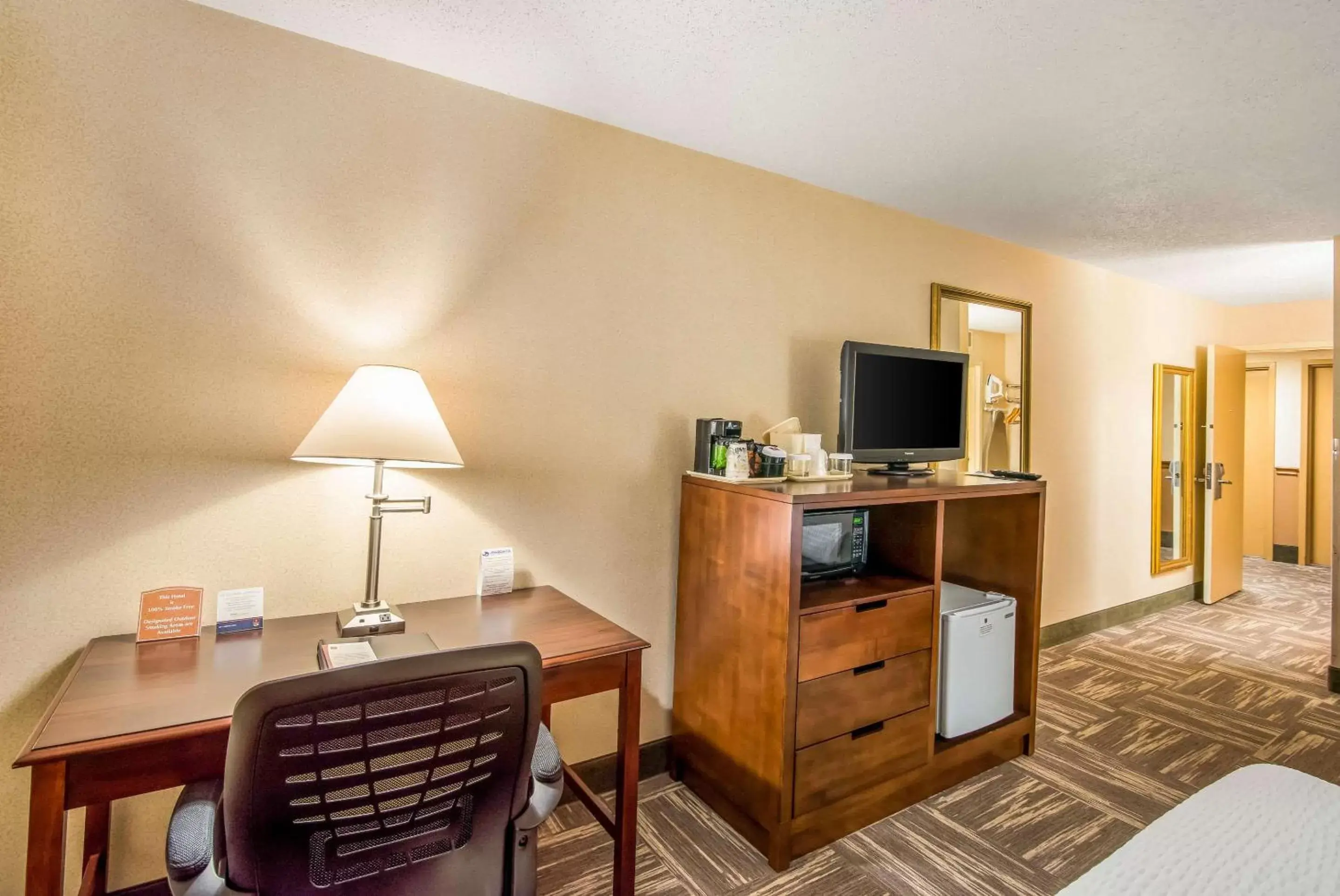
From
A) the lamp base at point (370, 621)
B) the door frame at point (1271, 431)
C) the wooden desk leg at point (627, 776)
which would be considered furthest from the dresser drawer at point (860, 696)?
the door frame at point (1271, 431)

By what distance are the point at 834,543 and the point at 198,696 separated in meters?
1.93

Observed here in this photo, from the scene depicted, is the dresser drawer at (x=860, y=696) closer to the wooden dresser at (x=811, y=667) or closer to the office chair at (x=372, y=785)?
the wooden dresser at (x=811, y=667)

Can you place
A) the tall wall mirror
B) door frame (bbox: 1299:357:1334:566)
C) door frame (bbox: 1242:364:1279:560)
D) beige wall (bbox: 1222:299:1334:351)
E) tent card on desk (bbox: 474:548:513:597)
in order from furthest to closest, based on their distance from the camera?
door frame (bbox: 1242:364:1279:560) → door frame (bbox: 1299:357:1334:566) → beige wall (bbox: 1222:299:1334:351) → the tall wall mirror → tent card on desk (bbox: 474:548:513:597)

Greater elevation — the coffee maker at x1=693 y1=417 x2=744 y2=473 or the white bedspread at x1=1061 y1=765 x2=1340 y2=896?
the coffee maker at x1=693 y1=417 x2=744 y2=473

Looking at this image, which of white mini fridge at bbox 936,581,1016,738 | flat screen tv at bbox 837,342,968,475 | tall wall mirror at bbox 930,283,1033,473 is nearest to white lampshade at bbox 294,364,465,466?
flat screen tv at bbox 837,342,968,475

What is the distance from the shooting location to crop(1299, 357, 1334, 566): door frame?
6297 millimetres

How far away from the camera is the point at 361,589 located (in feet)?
6.33

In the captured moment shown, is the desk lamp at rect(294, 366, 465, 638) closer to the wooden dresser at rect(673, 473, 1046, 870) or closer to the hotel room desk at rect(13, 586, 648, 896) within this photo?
the hotel room desk at rect(13, 586, 648, 896)

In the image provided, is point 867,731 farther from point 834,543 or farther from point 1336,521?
point 1336,521

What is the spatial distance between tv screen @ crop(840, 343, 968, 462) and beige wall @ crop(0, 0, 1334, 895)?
0.96 ft

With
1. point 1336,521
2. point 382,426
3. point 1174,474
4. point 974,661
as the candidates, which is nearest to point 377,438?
point 382,426

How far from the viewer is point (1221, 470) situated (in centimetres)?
491

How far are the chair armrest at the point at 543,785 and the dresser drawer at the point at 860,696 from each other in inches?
33.2

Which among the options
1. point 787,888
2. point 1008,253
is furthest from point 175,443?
point 1008,253
